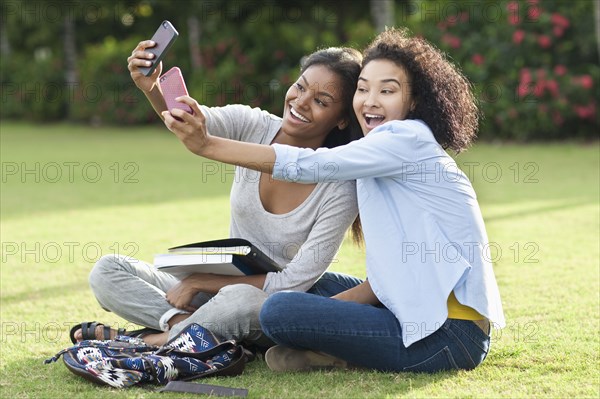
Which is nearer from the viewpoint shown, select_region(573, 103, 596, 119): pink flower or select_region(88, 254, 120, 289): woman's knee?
select_region(88, 254, 120, 289): woman's knee

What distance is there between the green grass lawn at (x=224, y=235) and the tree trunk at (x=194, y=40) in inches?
200

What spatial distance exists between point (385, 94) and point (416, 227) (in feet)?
1.83

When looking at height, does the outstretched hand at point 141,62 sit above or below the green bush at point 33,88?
below

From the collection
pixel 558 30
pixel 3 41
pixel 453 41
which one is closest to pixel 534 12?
pixel 558 30

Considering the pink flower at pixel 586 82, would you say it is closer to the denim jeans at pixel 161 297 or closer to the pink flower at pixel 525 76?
the pink flower at pixel 525 76

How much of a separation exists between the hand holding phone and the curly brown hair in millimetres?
832

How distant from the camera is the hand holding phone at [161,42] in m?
3.62

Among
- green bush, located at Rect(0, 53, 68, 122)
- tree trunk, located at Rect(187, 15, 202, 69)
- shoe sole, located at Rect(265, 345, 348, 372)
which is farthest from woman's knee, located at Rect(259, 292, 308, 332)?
green bush, located at Rect(0, 53, 68, 122)

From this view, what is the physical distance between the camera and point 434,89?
376 cm

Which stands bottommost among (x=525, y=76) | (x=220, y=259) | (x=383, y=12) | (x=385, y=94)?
(x=220, y=259)

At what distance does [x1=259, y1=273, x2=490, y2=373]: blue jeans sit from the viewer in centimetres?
362

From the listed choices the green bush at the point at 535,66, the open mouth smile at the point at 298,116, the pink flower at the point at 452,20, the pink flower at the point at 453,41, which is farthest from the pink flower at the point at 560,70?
the open mouth smile at the point at 298,116

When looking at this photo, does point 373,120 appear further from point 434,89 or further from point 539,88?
point 539,88

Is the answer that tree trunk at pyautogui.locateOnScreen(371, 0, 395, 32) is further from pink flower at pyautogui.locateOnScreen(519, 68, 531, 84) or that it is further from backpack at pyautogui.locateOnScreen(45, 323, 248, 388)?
backpack at pyautogui.locateOnScreen(45, 323, 248, 388)
